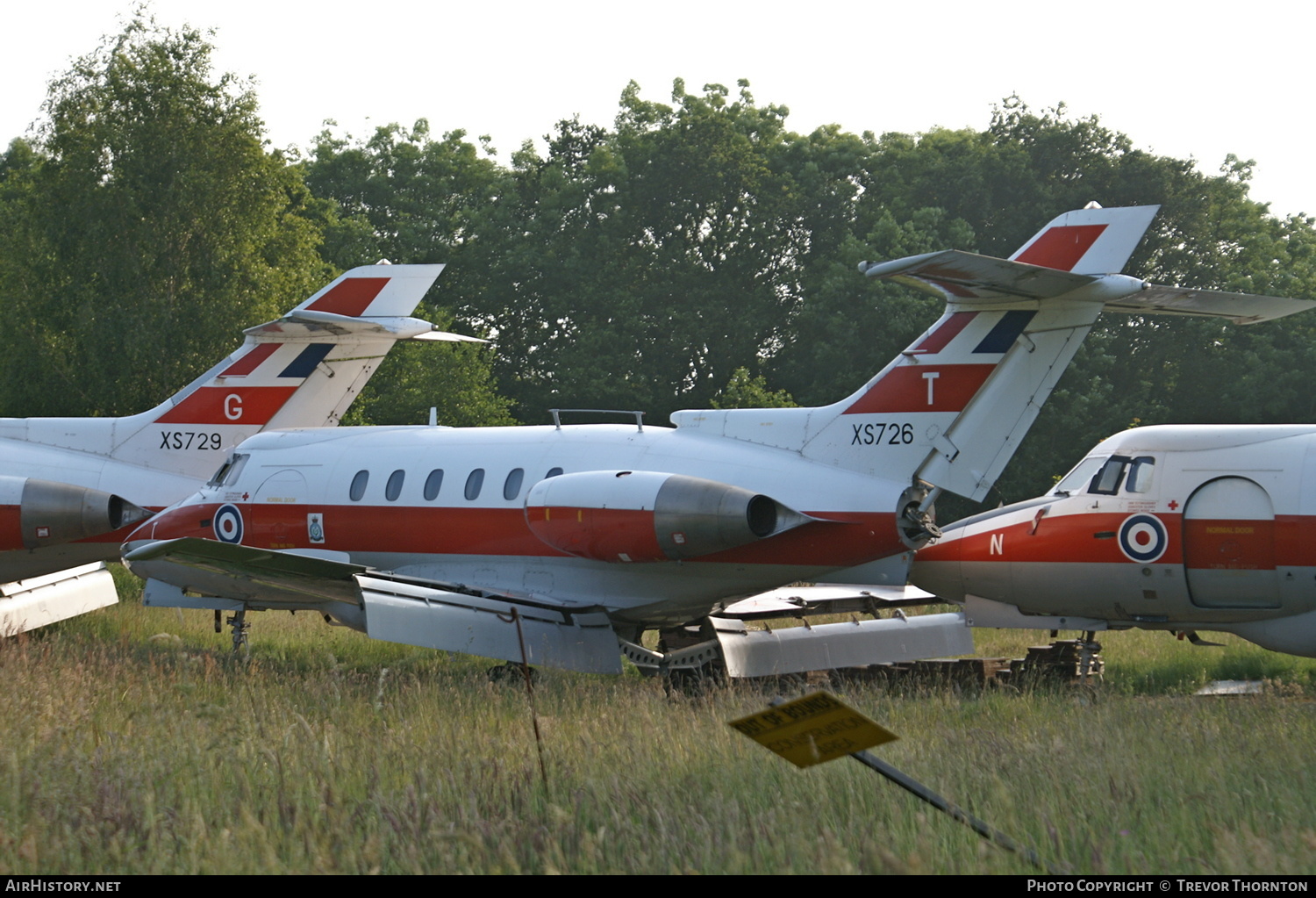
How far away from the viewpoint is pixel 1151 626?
12945 millimetres

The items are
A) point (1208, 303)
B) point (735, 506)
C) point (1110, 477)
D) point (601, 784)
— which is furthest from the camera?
point (1110, 477)

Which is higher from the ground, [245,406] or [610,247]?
[610,247]

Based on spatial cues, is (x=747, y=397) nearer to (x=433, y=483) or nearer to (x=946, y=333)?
(x=433, y=483)

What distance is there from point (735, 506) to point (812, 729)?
21.9 ft

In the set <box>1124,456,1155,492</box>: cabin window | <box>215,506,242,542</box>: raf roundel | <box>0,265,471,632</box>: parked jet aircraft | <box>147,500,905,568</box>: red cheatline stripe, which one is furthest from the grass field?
<box>0,265,471,632</box>: parked jet aircraft

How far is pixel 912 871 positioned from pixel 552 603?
8.53 m

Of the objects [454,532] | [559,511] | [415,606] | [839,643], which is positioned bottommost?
[839,643]

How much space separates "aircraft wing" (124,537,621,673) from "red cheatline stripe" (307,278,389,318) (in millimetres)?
5368

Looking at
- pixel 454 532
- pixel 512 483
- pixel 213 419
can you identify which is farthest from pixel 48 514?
pixel 512 483

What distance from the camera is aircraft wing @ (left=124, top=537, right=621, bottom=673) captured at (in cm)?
1168

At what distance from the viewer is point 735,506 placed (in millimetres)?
11453

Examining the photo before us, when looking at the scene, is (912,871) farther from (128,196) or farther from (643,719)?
(128,196)

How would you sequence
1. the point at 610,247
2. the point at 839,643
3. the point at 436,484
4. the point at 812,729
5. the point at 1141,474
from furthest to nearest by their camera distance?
the point at 610,247 → the point at 436,484 → the point at 839,643 → the point at 1141,474 → the point at 812,729

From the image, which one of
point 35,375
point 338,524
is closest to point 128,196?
point 35,375
